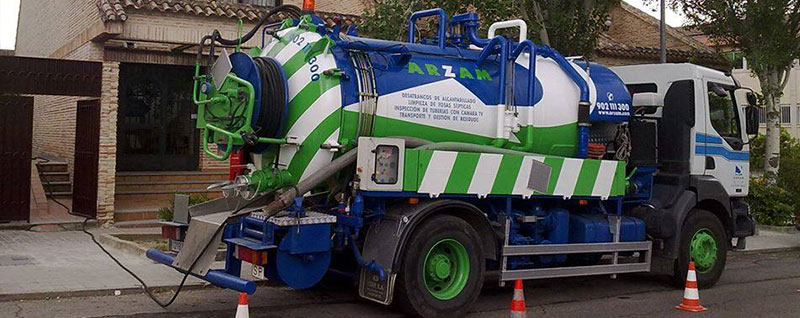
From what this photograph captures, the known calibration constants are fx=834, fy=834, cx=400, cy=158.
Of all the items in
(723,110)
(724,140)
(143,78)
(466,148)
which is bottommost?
(466,148)

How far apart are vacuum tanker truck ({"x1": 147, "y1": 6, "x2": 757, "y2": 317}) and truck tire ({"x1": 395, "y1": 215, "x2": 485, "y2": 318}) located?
17 millimetres

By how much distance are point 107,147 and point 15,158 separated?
4.68 ft

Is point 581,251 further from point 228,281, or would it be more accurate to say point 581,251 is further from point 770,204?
point 770,204

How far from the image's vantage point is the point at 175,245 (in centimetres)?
820

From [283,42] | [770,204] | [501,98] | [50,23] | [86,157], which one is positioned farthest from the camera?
[50,23]

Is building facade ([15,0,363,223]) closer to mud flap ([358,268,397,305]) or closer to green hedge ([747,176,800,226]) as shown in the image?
mud flap ([358,268,397,305])

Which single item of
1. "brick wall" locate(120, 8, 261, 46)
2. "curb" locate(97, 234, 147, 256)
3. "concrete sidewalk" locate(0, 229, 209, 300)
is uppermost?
"brick wall" locate(120, 8, 261, 46)

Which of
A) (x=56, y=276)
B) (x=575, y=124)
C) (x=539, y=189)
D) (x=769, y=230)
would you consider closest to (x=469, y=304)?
(x=539, y=189)

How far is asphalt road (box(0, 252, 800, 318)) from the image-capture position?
819cm

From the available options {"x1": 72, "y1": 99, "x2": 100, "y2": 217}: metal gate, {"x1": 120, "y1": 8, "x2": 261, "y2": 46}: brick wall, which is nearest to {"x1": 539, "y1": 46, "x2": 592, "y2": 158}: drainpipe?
{"x1": 120, "y1": 8, "x2": 261, "y2": 46}: brick wall

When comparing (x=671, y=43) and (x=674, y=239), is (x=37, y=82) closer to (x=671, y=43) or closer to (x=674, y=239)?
(x=674, y=239)

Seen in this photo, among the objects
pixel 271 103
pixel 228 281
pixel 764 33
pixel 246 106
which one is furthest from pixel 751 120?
pixel 228 281

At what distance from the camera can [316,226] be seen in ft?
24.1

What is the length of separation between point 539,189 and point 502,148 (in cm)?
58
